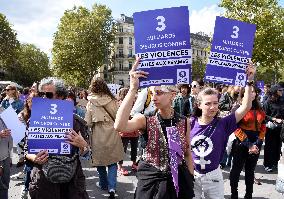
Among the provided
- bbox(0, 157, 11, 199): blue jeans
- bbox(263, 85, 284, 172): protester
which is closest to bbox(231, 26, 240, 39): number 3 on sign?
bbox(0, 157, 11, 199): blue jeans

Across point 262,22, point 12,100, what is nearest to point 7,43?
point 262,22

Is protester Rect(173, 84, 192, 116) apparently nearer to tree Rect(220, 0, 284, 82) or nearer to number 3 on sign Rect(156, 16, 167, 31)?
number 3 on sign Rect(156, 16, 167, 31)

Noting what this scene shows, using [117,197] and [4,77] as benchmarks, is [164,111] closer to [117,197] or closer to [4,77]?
[117,197]

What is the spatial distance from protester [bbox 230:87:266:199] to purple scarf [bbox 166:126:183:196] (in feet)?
8.61

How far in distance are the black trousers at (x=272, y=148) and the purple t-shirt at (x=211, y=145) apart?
526 centimetres

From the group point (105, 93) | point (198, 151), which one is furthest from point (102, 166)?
point (198, 151)

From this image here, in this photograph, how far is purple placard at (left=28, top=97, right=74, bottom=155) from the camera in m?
3.45

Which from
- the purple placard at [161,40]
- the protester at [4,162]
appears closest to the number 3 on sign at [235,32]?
the purple placard at [161,40]

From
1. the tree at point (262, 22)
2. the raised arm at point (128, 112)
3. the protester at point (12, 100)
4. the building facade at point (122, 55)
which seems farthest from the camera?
the building facade at point (122, 55)

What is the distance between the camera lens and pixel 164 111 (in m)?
3.37

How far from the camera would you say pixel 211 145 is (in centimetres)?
417

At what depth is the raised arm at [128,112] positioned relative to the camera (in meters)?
3.11

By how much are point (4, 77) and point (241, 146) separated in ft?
278

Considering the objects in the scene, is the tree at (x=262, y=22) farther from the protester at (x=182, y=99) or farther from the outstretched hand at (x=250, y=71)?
the outstretched hand at (x=250, y=71)
